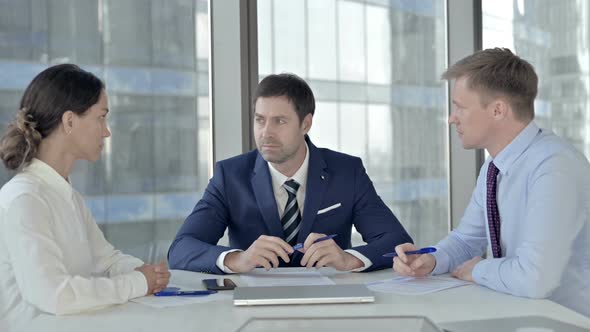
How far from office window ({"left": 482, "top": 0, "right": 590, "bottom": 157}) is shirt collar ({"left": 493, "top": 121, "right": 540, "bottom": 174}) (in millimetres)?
2451

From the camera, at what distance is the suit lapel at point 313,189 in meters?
2.74

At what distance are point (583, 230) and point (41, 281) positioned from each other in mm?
1561

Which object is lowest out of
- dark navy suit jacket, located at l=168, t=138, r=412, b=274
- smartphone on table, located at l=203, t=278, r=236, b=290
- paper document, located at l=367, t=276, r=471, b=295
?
paper document, located at l=367, t=276, r=471, b=295

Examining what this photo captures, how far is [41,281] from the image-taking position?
1.68m

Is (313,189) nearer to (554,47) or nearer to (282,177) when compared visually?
(282,177)

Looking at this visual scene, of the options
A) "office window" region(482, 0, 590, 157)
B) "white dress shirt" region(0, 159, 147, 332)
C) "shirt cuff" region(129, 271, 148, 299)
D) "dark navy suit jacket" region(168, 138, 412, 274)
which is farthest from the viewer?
"office window" region(482, 0, 590, 157)

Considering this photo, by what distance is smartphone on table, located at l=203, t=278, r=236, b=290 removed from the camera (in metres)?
1.96

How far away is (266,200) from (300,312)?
1.14 metres

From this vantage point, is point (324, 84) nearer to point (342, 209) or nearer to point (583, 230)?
point (342, 209)

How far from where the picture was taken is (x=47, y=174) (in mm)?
1986

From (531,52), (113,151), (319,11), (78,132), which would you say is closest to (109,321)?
(78,132)

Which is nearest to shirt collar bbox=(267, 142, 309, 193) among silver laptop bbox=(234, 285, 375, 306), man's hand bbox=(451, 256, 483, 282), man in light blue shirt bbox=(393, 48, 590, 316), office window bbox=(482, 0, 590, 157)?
man in light blue shirt bbox=(393, 48, 590, 316)

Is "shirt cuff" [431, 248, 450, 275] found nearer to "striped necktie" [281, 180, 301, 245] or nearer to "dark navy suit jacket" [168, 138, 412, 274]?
"dark navy suit jacket" [168, 138, 412, 274]

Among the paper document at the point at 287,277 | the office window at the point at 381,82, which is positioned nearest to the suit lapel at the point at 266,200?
the paper document at the point at 287,277
